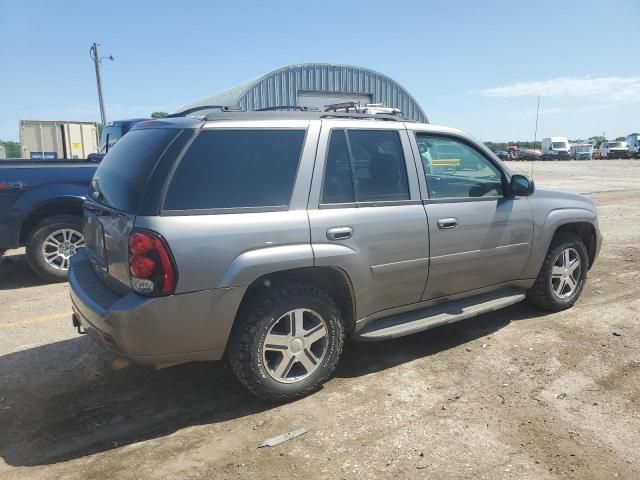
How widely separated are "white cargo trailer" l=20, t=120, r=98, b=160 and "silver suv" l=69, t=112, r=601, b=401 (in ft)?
66.1

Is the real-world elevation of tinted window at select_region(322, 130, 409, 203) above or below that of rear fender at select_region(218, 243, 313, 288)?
above

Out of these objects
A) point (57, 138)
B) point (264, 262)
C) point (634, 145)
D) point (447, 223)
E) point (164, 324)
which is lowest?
point (164, 324)

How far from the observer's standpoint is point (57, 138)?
853 inches

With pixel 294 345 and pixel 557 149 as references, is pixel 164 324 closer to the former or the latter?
pixel 294 345

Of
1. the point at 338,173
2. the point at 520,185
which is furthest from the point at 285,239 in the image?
the point at 520,185

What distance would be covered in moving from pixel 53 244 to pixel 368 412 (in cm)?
478

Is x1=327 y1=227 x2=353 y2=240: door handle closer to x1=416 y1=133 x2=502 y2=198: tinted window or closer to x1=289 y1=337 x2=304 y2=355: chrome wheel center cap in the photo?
x1=289 y1=337 x2=304 y2=355: chrome wheel center cap

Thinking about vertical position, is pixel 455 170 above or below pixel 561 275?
above

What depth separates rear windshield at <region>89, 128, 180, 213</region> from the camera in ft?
9.61

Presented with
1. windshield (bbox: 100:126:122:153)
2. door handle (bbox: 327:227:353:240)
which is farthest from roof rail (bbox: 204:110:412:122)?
windshield (bbox: 100:126:122:153)

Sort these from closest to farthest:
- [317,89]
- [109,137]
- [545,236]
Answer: [545,236], [109,137], [317,89]

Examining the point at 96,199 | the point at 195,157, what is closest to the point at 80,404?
the point at 96,199

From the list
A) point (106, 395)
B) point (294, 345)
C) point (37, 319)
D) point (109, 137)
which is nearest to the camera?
point (294, 345)

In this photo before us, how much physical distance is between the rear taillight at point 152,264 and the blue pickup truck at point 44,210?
3.94 meters
